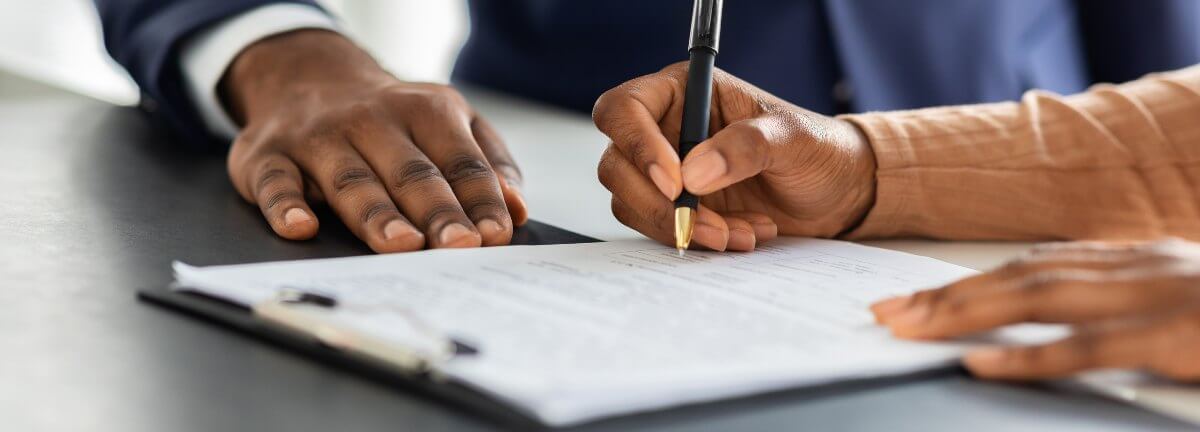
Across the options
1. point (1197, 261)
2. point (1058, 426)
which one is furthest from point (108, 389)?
point (1197, 261)

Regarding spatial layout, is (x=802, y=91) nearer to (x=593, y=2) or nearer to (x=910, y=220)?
(x=593, y=2)

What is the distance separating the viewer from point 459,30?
3059mm

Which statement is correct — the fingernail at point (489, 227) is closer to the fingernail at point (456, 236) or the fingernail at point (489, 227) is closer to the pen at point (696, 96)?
the fingernail at point (456, 236)

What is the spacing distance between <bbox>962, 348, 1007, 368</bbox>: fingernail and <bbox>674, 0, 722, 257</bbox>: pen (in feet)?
0.81

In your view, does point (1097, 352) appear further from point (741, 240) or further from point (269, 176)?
point (269, 176)

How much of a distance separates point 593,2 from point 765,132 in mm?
770

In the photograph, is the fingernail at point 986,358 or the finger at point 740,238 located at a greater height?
the fingernail at point 986,358

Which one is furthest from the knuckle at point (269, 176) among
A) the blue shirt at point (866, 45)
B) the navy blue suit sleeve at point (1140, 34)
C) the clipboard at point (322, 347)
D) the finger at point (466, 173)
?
the navy blue suit sleeve at point (1140, 34)

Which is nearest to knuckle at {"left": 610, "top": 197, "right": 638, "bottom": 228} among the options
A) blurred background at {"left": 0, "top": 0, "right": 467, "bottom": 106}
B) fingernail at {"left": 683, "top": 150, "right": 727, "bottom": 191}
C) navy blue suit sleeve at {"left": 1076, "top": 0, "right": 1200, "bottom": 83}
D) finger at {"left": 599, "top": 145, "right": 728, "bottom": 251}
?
finger at {"left": 599, "top": 145, "right": 728, "bottom": 251}

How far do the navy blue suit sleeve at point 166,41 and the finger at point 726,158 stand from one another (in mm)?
606

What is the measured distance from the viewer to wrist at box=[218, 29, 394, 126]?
1.00 m

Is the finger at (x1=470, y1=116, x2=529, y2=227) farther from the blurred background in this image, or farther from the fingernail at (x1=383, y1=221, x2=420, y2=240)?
the blurred background

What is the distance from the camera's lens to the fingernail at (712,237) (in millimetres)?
761

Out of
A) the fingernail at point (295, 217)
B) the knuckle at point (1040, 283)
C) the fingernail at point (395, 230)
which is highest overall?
the knuckle at point (1040, 283)
